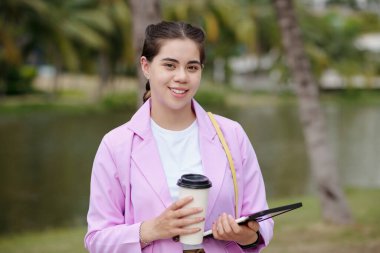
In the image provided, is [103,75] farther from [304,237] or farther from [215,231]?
[215,231]

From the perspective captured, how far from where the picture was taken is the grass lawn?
6.90 meters

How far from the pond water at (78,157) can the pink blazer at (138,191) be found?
7754 mm

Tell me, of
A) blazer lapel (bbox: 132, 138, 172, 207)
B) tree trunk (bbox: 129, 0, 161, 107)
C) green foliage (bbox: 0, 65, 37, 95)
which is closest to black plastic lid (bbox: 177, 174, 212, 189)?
blazer lapel (bbox: 132, 138, 172, 207)

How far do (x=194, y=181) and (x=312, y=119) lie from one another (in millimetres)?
6104

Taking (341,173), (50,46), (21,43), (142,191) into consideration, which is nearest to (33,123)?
(50,46)

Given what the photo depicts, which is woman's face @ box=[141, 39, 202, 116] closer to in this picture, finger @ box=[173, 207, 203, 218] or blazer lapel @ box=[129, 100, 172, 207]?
blazer lapel @ box=[129, 100, 172, 207]

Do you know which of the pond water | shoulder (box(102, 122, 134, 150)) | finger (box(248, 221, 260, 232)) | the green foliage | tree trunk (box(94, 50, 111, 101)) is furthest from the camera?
tree trunk (box(94, 50, 111, 101))

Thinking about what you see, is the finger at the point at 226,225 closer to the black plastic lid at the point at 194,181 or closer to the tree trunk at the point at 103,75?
the black plastic lid at the point at 194,181

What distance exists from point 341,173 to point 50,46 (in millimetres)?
20953

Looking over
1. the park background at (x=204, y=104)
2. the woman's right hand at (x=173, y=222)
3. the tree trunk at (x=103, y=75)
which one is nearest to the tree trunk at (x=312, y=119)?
the park background at (x=204, y=104)

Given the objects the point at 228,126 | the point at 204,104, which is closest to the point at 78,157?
the point at 228,126

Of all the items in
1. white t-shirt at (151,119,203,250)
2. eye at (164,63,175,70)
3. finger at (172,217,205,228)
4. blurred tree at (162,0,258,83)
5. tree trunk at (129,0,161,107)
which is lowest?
finger at (172,217,205,228)

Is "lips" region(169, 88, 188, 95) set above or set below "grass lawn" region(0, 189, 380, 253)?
above

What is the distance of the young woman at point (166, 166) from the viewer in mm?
2105
